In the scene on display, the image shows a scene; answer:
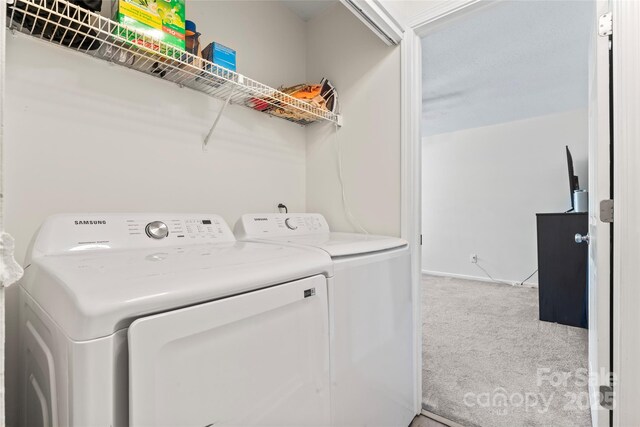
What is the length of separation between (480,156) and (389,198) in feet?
11.6

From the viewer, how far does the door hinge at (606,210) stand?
→ 1.12 meters

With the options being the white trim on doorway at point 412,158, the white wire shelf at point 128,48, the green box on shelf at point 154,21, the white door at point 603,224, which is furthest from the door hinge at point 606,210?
the green box on shelf at point 154,21

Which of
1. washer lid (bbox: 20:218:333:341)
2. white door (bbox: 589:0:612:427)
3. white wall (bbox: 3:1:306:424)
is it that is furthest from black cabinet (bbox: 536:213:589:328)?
washer lid (bbox: 20:218:333:341)

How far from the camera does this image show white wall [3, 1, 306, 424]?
110cm

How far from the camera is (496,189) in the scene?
14.4ft

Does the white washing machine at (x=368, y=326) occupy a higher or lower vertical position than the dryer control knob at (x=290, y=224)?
lower

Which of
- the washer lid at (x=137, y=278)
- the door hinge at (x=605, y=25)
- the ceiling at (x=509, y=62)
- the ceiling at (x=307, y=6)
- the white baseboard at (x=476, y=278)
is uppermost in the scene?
the ceiling at (x=307, y=6)

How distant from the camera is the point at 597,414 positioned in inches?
47.9

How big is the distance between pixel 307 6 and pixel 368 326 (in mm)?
2041

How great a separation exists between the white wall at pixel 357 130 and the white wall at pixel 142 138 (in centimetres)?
17

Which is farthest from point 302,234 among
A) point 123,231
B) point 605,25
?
point 605,25

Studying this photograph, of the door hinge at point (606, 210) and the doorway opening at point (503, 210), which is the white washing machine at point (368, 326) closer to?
the doorway opening at point (503, 210)

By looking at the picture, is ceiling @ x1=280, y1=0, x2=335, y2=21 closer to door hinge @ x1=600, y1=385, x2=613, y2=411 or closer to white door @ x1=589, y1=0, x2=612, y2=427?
white door @ x1=589, y1=0, x2=612, y2=427

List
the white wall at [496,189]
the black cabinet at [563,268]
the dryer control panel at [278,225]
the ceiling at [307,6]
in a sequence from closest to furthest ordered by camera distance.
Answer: the dryer control panel at [278,225] → the ceiling at [307,6] → the black cabinet at [563,268] → the white wall at [496,189]
